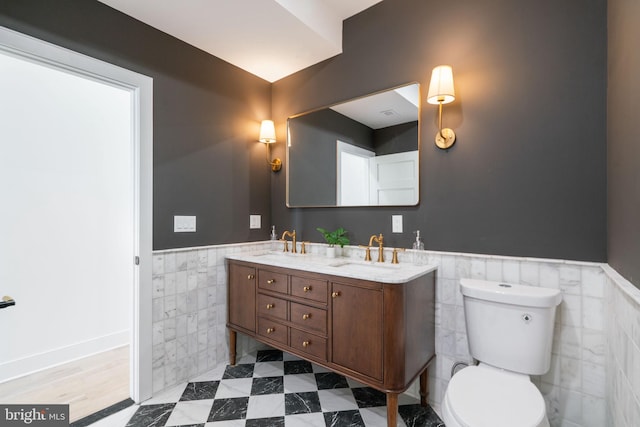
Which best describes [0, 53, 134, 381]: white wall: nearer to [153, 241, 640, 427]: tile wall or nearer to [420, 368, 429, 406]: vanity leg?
[153, 241, 640, 427]: tile wall

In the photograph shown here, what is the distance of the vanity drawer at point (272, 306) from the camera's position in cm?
190

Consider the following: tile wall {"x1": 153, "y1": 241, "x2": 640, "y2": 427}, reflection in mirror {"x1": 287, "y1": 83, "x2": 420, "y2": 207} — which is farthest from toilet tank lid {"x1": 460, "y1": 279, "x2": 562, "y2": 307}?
reflection in mirror {"x1": 287, "y1": 83, "x2": 420, "y2": 207}

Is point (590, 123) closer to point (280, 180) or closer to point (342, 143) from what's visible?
point (342, 143)

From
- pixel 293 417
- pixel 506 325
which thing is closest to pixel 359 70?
pixel 506 325

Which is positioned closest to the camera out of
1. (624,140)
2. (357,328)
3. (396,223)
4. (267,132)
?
(624,140)

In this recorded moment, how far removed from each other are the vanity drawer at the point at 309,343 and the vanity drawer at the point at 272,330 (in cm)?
8

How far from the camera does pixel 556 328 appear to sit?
1.44 metres

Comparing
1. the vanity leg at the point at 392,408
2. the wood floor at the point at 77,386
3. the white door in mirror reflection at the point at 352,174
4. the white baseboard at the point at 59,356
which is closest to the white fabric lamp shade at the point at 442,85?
the white door in mirror reflection at the point at 352,174

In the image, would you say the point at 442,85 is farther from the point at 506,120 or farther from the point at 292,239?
the point at 292,239

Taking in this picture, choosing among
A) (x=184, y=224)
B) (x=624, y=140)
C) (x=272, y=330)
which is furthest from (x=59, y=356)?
(x=624, y=140)

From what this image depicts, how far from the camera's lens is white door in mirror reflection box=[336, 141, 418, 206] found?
1.89 metres

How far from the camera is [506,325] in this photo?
1372mm

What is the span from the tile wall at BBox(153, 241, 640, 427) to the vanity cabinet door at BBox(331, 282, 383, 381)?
519 millimetres

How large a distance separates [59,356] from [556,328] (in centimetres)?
345
